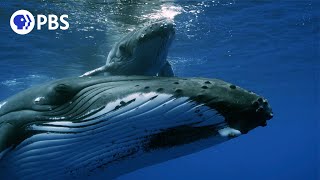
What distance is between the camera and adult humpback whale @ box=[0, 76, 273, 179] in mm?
Answer: 2227

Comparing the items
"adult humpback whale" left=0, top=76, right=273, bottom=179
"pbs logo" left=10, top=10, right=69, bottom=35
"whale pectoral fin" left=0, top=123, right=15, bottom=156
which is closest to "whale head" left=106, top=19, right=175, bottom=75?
"adult humpback whale" left=0, top=76, right=273, bottom=179

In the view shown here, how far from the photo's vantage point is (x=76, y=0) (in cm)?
1464

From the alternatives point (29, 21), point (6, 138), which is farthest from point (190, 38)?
point (6, 138)

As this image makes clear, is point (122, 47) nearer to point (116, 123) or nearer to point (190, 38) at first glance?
point (116, 123)

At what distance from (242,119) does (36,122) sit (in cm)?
158

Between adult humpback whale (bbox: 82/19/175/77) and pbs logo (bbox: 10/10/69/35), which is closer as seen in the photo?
adult humpback whale (bbox: 82/19/175/77)

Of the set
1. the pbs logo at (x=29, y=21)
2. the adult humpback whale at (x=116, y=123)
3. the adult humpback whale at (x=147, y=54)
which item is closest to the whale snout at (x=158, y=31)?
the adult humpback whale at (x=147, y=54)

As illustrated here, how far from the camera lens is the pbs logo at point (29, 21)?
45.6ft

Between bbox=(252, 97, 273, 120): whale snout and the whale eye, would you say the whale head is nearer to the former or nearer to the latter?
the whale eye

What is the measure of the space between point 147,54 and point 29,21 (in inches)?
419

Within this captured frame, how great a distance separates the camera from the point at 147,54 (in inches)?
205

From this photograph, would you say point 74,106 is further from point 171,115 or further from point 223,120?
point 223,120

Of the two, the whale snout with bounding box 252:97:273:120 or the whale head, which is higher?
the whale snout with bounding box 252:97:273:120

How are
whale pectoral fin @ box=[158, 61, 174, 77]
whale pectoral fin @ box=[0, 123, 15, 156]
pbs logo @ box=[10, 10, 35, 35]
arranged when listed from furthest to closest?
1. pbs logo @ box=[10, 10, 35, 35]
2. whale pectoral fin @ box=[158, 61, 174, 77]
3. whale pectoral fin @ box=[0, 123, 15, 156]
